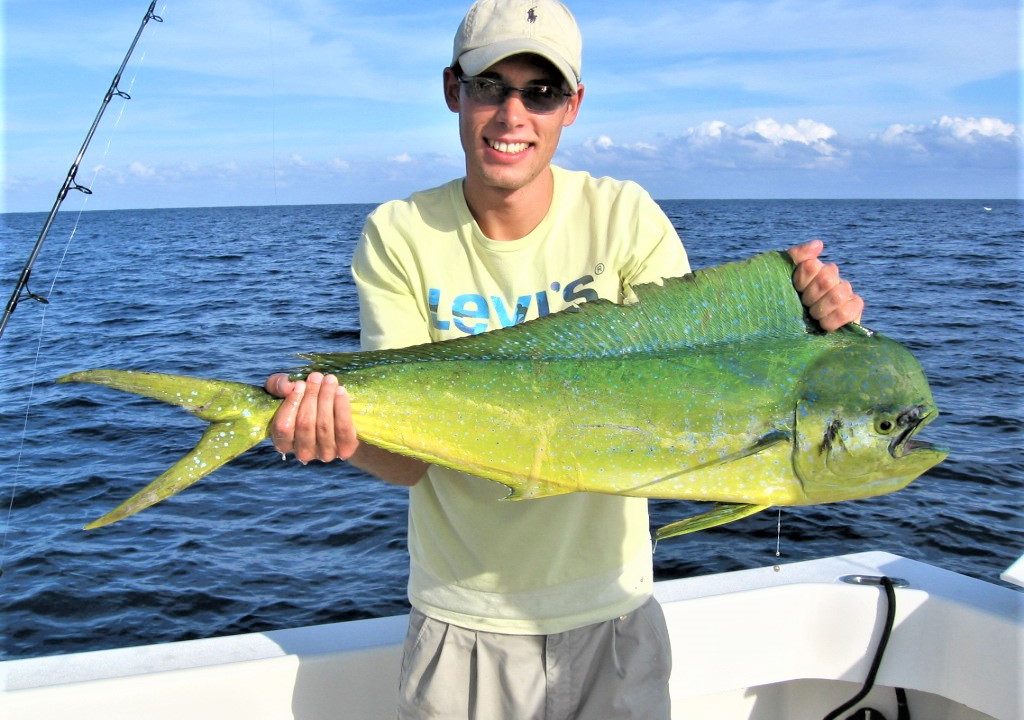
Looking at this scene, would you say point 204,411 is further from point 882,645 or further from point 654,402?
point 882,645

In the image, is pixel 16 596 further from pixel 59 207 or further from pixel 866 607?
pixel 866 607

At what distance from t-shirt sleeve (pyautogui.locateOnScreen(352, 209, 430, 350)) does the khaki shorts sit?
803 mm

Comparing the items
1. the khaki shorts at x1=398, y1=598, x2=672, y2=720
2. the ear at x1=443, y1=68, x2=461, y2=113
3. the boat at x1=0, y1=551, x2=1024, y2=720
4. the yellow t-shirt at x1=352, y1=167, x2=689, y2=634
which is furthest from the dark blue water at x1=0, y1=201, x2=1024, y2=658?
the ear at x1=443, y1=68, x2=461, y2=113

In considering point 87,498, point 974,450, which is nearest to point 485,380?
point 87,498

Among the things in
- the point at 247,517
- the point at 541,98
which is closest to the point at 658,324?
the point at 541,98

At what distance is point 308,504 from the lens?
910 centimetres

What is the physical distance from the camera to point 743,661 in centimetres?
341

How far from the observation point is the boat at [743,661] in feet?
9.48

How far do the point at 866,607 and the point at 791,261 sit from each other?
1883 millimetres

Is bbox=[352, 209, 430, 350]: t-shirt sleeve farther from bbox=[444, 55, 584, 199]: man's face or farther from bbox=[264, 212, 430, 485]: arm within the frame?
bbox=[444, 55, 584, 199]: man's face

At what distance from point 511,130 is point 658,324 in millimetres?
672

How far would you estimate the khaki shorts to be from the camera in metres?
2.47

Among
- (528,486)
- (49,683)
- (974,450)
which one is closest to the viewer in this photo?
(528,486)

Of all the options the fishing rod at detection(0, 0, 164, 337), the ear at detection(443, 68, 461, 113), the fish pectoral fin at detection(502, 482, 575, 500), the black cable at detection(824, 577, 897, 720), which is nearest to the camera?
the fish pectoral fin at detection(502, 482, 575, 500)
